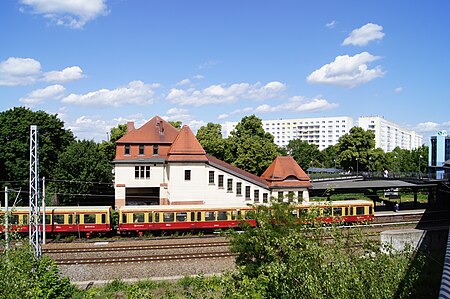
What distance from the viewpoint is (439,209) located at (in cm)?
4812

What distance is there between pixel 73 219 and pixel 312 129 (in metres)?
138

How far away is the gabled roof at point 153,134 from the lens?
149 ft

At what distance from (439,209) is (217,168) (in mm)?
28574

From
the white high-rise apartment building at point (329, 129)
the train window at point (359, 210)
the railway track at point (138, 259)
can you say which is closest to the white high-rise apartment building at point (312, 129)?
the white high-rise apartment building at point (329, 129)

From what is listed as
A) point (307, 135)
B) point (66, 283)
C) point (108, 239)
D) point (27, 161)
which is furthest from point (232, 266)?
point (307, 135)

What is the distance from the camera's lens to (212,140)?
5900 cm

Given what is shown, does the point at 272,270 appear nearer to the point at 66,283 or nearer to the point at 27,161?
the point at 66,283

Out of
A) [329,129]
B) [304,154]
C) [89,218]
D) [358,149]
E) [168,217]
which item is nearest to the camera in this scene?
[89,218]

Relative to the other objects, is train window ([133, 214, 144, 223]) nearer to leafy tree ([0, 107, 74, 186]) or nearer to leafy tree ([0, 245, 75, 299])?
leafy tree ([0, 245, 75, 299])

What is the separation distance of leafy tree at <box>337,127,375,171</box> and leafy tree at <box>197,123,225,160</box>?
77.4 feet

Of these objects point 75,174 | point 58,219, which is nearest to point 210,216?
point 58,219

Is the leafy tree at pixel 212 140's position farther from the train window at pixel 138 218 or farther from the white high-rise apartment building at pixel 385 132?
the white high-rise apartment building at pixel 385 132

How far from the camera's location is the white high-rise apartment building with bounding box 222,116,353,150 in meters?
154

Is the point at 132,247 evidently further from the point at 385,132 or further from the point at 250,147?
the point at 385,132
